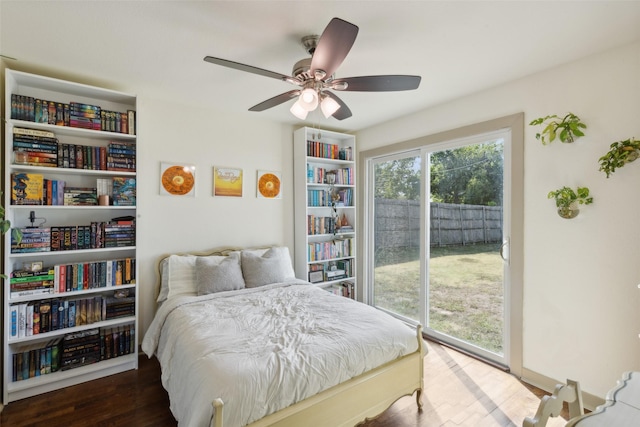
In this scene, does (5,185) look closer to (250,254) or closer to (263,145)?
(250,254)

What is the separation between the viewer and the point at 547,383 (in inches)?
89.8

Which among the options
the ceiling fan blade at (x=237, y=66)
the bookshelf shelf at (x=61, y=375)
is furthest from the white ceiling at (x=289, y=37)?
the bookshelf shelf at (x=61, y=375)

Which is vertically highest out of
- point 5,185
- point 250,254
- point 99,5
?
point 99,5

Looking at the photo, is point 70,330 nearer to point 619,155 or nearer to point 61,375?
point 61,375

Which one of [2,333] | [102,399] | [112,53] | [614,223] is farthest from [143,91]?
[614,223]

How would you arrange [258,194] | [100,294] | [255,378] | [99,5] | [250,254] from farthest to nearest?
1. [258,194]
2. [250,254]
3. [100,294]
4. [99,5]
5. [255,378]

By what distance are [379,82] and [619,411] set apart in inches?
69.6

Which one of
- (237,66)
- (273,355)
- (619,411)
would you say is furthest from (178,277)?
(619,411)

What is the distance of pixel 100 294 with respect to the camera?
8.59ft

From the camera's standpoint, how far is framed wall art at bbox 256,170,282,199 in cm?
353

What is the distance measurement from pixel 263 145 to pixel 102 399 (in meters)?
2.78

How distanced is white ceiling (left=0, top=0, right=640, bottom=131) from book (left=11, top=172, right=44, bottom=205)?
86cm

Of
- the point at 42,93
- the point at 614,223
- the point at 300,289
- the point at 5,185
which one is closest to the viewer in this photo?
the point at 614,223

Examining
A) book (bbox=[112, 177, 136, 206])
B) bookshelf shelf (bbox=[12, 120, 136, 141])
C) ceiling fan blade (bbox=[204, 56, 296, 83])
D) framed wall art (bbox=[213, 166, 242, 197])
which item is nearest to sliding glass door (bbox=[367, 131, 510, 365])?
framed wall art (bbox=[213, 166, 242, 197])
